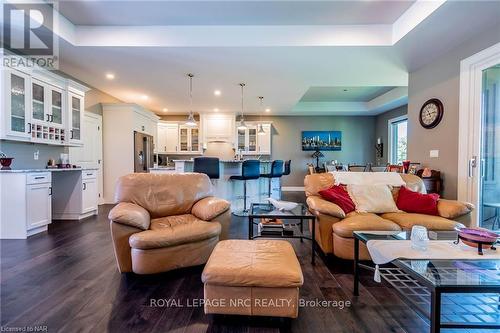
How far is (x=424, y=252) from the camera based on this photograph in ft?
5.25

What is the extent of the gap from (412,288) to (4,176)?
4.76 meters

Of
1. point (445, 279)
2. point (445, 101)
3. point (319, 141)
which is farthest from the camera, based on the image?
point (319, 141)

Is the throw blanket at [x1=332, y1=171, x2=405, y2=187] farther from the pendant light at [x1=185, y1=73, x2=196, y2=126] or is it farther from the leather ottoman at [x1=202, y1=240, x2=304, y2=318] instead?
the pendant light at [x1=185, y1=73, x2=196, y2=126]

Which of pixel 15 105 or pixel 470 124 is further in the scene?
pixel 15 105

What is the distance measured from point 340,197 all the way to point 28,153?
4.59m

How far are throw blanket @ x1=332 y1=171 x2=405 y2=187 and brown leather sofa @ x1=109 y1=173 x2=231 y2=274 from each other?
1.51 m

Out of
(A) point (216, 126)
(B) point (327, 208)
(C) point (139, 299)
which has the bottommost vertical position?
(C) point (139, 299)

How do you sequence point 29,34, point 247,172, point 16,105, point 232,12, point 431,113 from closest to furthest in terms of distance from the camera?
1. point 232,12
2. point 29,34
3. point 16,105
4. point 431,113
5. point 247,172

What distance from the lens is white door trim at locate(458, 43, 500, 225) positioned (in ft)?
10.4

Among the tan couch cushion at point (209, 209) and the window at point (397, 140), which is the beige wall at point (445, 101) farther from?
the window at point (397, 140)

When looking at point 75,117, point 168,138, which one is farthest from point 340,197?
point 168,138

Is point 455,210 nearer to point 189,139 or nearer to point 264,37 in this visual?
point 264,37

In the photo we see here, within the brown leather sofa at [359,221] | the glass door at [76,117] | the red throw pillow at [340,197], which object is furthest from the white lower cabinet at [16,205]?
the red throw pillow at [340,197]

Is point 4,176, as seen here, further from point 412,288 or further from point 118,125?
point 412,288
